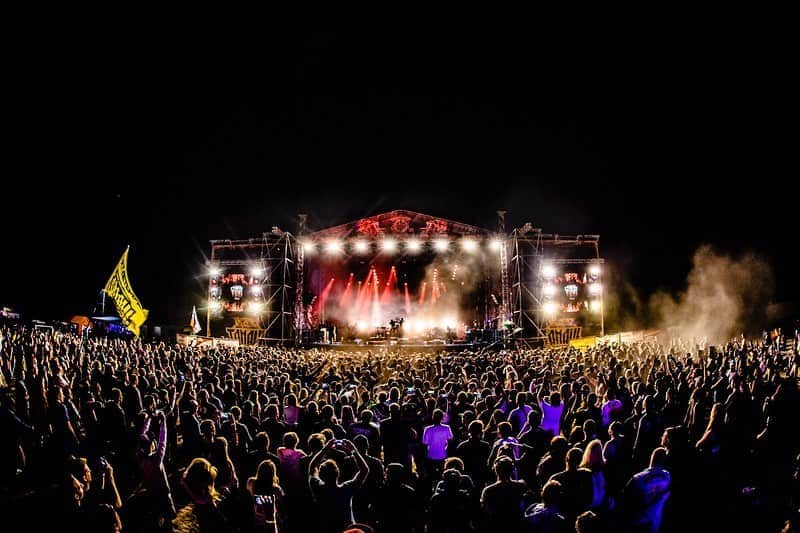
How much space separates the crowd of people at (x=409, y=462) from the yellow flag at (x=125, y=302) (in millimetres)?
4702

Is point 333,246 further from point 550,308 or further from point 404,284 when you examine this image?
point 550,308

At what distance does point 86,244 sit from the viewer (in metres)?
35.7

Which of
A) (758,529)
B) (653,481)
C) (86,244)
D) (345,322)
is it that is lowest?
(758,529)

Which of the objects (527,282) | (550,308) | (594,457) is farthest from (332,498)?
(527,282)

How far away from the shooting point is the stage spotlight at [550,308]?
2777cm

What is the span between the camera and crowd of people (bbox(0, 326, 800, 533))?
3.64 m

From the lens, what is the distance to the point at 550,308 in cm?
2797

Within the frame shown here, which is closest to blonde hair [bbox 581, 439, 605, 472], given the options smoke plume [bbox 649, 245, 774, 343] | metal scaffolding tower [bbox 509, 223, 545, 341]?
metal scaffolding tower [bbox 509, 223, 545, 341]

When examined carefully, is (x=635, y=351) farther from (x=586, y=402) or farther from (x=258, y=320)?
(x=258, y=320)

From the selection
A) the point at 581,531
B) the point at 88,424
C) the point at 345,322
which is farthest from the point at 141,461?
the point at 345,322

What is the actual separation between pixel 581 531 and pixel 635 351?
49.7 ft

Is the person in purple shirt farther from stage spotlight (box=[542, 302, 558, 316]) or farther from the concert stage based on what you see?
stage spotlight (box=[542, 302, 558, 316])

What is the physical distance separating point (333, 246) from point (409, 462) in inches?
875

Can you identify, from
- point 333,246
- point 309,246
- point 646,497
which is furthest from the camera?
point 333,246
